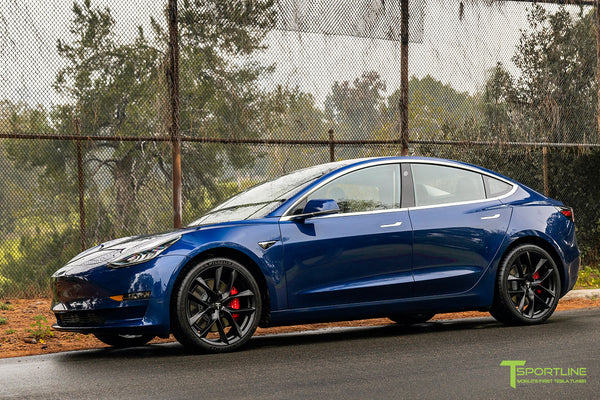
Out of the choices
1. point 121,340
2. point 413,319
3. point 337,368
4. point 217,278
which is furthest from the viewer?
point 413,319

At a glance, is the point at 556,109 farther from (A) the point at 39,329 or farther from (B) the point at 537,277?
(A) the point at 39,329

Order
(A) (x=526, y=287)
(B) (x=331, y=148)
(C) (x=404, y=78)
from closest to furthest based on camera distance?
(A) (x=526, y=287), (B) (x=331, y=148), (C) (x=404, y=78)

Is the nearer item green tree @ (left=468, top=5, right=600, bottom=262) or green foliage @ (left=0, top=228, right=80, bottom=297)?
green foliage @ (left=0, top=228, right=80, bottom=297)

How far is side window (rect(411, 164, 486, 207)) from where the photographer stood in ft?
24.3

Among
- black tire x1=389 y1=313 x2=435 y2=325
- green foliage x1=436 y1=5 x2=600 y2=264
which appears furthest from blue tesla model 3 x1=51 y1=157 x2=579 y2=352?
green foliage x1=436 y1=5 x2=600 y2=264

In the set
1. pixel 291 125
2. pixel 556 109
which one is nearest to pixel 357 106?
pixel 291 125

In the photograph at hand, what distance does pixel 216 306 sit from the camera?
637 cm

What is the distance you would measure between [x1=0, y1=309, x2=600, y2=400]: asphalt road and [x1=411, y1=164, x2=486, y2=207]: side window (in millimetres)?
1242

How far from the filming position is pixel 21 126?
10.6 metres

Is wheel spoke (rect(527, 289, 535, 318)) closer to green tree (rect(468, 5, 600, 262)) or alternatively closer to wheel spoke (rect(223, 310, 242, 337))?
wheel spoke (rect(223, 310, 242, 337))

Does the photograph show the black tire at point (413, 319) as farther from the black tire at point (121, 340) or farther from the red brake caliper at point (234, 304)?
the black tire at point (121, 340)

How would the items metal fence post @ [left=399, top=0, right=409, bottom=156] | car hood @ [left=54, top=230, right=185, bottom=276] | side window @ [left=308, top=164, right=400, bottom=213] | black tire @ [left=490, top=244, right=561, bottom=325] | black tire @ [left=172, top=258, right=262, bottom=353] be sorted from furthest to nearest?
metal fence post @ [left=399, top=0, right=409, bottom=156] < black tire @ [left=490, top=244, right=561, bottom=325] < side window @ [left=308, top=164, right=400, bottom=213] < car hood @ [left=54, top=230, right=185, bottom=276] < black tire @ [left=172, top=258, right=262, bottom=353]

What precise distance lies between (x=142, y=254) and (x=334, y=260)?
159cm

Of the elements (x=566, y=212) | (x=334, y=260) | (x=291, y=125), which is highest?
(x=291, y=125)
